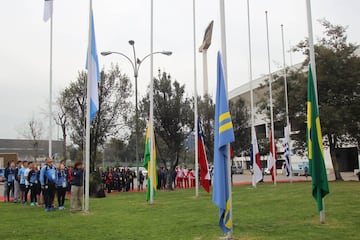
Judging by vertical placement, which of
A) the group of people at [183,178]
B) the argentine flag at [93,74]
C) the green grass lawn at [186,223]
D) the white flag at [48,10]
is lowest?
the green grass lawn at [186,223]

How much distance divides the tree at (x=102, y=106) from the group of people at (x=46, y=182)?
341 inches

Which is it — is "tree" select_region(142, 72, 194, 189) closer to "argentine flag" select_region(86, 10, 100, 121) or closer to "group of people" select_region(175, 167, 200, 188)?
"group of people" select_region(175, 167, 200, 188)

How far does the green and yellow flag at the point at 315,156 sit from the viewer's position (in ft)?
34.7

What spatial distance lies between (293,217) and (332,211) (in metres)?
1.84

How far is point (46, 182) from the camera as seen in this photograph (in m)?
15.8

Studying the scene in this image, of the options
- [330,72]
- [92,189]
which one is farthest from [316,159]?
[330,72]

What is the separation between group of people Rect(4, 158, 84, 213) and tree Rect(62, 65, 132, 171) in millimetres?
8653

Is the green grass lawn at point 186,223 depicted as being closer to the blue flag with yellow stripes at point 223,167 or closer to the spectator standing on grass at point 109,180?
the blue flag with yellow stripes at point 223,167

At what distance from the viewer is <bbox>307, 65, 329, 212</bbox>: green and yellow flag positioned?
1058cm

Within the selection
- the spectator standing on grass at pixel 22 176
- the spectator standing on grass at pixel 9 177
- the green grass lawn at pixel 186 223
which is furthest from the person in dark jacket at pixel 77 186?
the spectator standing on grass at pixel 9 177

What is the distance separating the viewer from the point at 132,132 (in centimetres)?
3338

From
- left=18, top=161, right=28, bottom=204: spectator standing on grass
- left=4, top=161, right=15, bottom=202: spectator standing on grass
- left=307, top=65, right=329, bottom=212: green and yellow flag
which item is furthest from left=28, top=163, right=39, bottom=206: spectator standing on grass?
left=307, top=65, right=329, bottom=212: green and yellow flag

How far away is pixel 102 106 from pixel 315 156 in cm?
2088

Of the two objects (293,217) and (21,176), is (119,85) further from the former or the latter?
(293,217)
